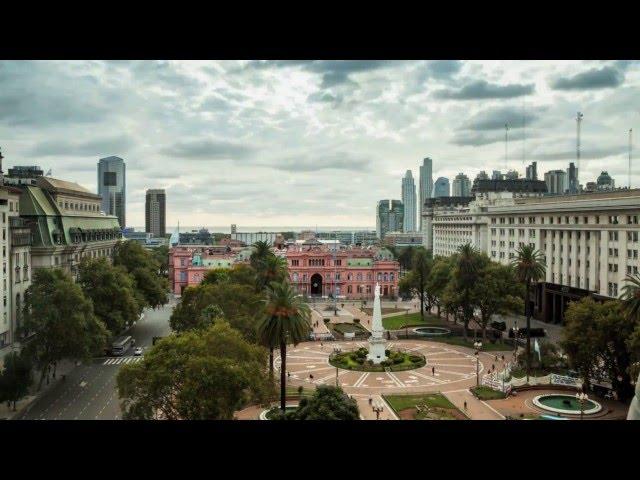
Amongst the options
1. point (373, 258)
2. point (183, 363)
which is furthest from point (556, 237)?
point (183, 363)

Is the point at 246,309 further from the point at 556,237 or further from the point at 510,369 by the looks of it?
the point at 556,237

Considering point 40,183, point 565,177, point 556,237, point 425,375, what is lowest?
point 425,375

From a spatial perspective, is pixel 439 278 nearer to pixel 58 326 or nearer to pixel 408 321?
pixel 408 321

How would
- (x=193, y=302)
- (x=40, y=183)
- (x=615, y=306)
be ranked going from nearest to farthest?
(x=615, y=306)
(x=193, y=302)
(x=40, y=183)

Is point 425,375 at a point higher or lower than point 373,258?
lower

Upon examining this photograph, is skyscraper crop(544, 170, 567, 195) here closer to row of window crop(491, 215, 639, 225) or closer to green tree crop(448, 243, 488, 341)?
row of window crop(491, 215, 639, 225)

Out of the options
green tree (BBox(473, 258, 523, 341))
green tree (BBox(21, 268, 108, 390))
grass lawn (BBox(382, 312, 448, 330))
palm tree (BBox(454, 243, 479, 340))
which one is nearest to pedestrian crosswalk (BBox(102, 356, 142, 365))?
green tree (BBox(21, 268, 108, 390))
